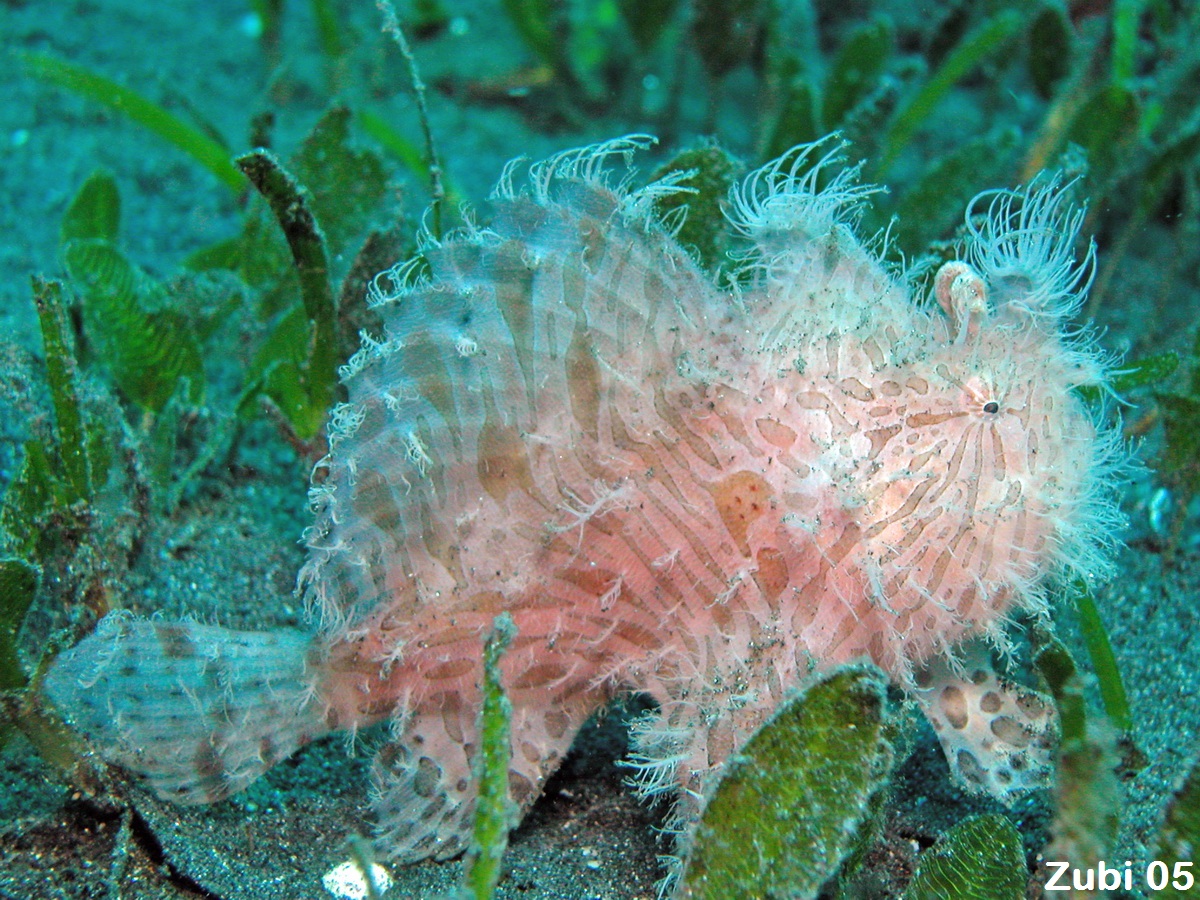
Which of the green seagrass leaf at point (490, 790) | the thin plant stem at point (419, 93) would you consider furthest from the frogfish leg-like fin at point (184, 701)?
the thin plant stem at point (419, 93)

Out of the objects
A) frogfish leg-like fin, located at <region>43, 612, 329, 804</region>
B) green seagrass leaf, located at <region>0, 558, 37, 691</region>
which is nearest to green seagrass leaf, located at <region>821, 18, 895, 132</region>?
frogfish leg-like fin, located at <region>43, 612, 329, 804</region>

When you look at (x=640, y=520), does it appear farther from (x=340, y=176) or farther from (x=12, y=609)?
(x=340, y=176)

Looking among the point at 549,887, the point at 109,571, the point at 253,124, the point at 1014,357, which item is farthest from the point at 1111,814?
the point at 253,124

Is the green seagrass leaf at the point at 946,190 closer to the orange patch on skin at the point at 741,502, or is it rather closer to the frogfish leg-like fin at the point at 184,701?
the orange patch on skin at the point at 741,502

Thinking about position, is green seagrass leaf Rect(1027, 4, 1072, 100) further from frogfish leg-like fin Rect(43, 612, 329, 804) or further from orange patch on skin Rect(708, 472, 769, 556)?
frogfish leg-like fin Rect(43, 612, 329, 804)

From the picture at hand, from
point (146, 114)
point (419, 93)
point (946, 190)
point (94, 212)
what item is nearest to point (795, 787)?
point (419, 93)
